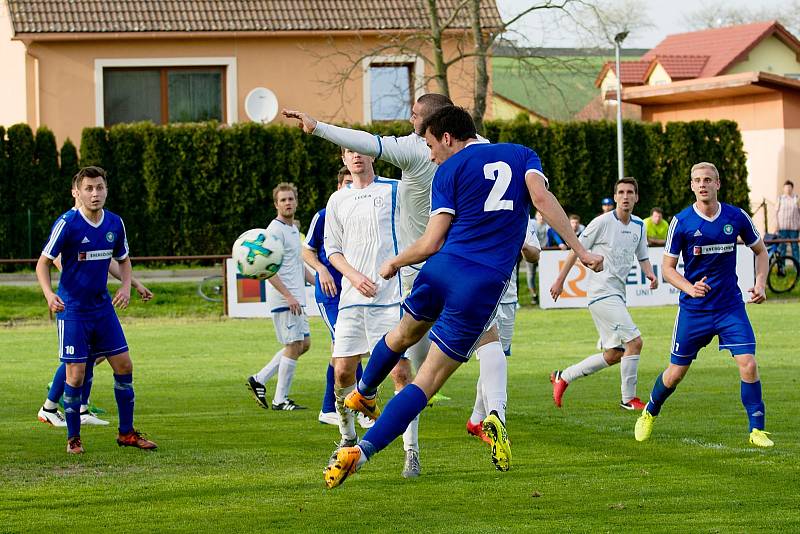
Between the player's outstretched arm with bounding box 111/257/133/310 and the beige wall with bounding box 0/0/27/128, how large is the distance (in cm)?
2514

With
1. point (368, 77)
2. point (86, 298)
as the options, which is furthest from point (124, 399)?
point (368, 77)

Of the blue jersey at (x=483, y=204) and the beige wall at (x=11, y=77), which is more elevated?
the beige wall at (x=11, y=77)

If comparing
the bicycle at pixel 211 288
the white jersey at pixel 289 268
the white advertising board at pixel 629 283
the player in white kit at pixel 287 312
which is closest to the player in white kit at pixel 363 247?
the player in white kit at pixel 287 312

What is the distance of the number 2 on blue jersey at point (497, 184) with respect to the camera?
7133 mm

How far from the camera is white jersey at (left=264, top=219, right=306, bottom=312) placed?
12.5m

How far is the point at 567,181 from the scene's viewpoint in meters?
34.2

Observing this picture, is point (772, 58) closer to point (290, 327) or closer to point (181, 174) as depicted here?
point (181, 174)

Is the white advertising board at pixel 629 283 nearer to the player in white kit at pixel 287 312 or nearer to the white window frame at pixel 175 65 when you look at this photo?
the white window frame at pixel 175 65

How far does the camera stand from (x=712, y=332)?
975 cm

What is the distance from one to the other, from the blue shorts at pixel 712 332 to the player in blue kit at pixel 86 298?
13.5ft

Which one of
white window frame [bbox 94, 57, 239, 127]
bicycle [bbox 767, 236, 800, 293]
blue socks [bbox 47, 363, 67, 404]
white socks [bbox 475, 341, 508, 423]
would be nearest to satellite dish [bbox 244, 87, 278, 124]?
white window frame [bbox 94, 57, 239, 127]

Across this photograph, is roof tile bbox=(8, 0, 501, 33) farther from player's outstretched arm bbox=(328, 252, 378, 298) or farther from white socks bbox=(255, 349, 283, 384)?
player's outstretched arm bbox=(328, 252, 378, 298)

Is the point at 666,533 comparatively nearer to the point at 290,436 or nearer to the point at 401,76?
the point at 290,436

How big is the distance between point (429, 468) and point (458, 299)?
6.74 feet
